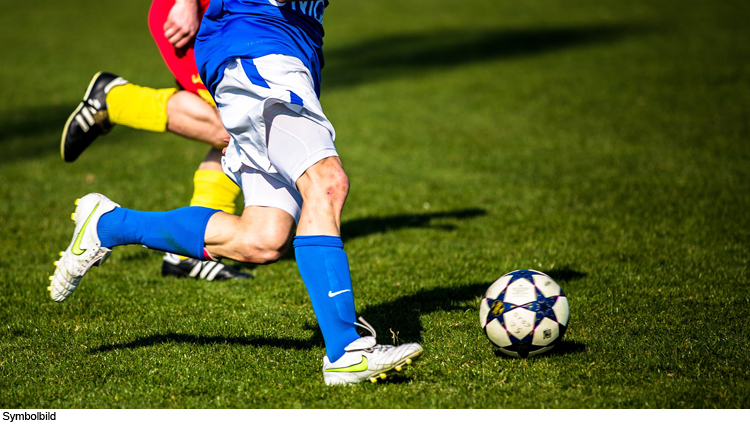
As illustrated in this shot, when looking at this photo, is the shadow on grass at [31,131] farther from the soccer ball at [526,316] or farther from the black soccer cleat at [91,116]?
the soccer ball at [526,316]

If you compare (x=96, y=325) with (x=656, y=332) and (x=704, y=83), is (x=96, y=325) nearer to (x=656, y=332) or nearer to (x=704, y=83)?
(x=656, y=332)

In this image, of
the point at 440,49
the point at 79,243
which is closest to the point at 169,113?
the point at 79,243

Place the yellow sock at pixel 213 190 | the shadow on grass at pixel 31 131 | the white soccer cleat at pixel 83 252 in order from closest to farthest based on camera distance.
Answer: the white soccer cleat at pixel 83 252 → the yellow sock at pixel 213 190 → the shadow on grass at pixel 31 131

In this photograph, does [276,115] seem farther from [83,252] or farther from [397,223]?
[397,223]

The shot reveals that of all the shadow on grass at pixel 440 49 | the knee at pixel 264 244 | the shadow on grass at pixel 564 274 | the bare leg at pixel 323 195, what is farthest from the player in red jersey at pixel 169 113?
the shadow on grass at pixel 440 49

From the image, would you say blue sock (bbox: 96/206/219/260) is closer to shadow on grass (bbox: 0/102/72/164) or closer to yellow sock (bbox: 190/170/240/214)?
yellow sock (bbox: 190/170/240/214)

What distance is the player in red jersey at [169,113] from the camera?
4.39m

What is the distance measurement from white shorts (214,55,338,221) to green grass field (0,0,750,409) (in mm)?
1041

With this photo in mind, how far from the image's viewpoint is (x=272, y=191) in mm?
3434

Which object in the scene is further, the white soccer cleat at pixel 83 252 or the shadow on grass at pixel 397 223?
the shadow on grass at pixel 397 223

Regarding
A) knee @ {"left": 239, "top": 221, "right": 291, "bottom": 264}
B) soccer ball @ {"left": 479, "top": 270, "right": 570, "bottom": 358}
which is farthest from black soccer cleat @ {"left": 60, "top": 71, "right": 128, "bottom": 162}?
soccer ball @ {"left": 479, "top": 270, "right": 570, "bottom": 358}

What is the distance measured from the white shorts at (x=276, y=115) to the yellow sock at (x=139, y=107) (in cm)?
136

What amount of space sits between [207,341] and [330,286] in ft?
3.51
